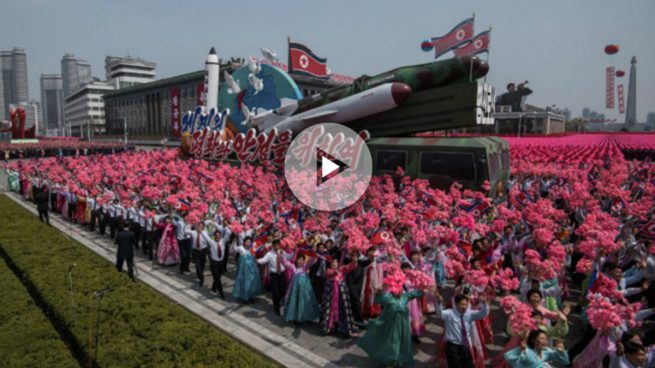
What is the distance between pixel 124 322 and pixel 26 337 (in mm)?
1549

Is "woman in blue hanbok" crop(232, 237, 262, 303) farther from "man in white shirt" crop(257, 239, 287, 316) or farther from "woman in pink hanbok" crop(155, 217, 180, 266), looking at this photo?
"woman in pink hanbok" crop(155, 217, 180, 266)

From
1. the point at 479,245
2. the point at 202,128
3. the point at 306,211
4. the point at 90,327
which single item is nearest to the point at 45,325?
the point at 90,327

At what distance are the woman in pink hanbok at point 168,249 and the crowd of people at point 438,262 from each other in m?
0.03

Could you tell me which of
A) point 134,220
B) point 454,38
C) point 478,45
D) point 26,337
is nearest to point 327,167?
point 134,220

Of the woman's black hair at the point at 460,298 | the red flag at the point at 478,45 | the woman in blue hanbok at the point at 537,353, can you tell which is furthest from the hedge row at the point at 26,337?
the red flag at the point at 478,45

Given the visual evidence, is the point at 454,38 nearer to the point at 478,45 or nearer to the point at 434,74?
the point at 478,45

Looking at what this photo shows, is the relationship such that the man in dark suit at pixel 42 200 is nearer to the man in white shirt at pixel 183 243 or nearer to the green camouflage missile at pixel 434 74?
the man in white shirt at pixel 183 243

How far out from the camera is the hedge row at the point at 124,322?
639 cm

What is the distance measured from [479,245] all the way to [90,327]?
27.0 feet

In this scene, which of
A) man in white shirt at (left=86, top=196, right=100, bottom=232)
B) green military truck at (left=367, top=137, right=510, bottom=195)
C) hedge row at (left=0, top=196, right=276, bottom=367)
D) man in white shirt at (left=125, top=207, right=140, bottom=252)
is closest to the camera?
hedge row at (left=0, top=196, right=276, bottom=367)

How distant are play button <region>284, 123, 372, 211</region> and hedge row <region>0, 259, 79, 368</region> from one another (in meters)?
8.81

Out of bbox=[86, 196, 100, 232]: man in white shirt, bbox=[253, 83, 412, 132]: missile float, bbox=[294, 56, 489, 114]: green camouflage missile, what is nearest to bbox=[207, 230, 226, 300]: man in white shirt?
bbox=[86, 196, 100, 232]: man in white shirt

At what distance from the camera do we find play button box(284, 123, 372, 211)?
16.0 metres

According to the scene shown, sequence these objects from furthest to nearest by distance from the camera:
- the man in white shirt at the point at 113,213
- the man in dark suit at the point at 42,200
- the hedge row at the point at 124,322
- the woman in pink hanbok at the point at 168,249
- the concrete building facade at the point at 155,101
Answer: the concrete building facade at the point at 155,101, the man in dark suit at the point at 42,200, the man in white shirt at the point at 113,213, the woman in pink hanbok at the point at 168,249, the hedge row at the point at 124,322
